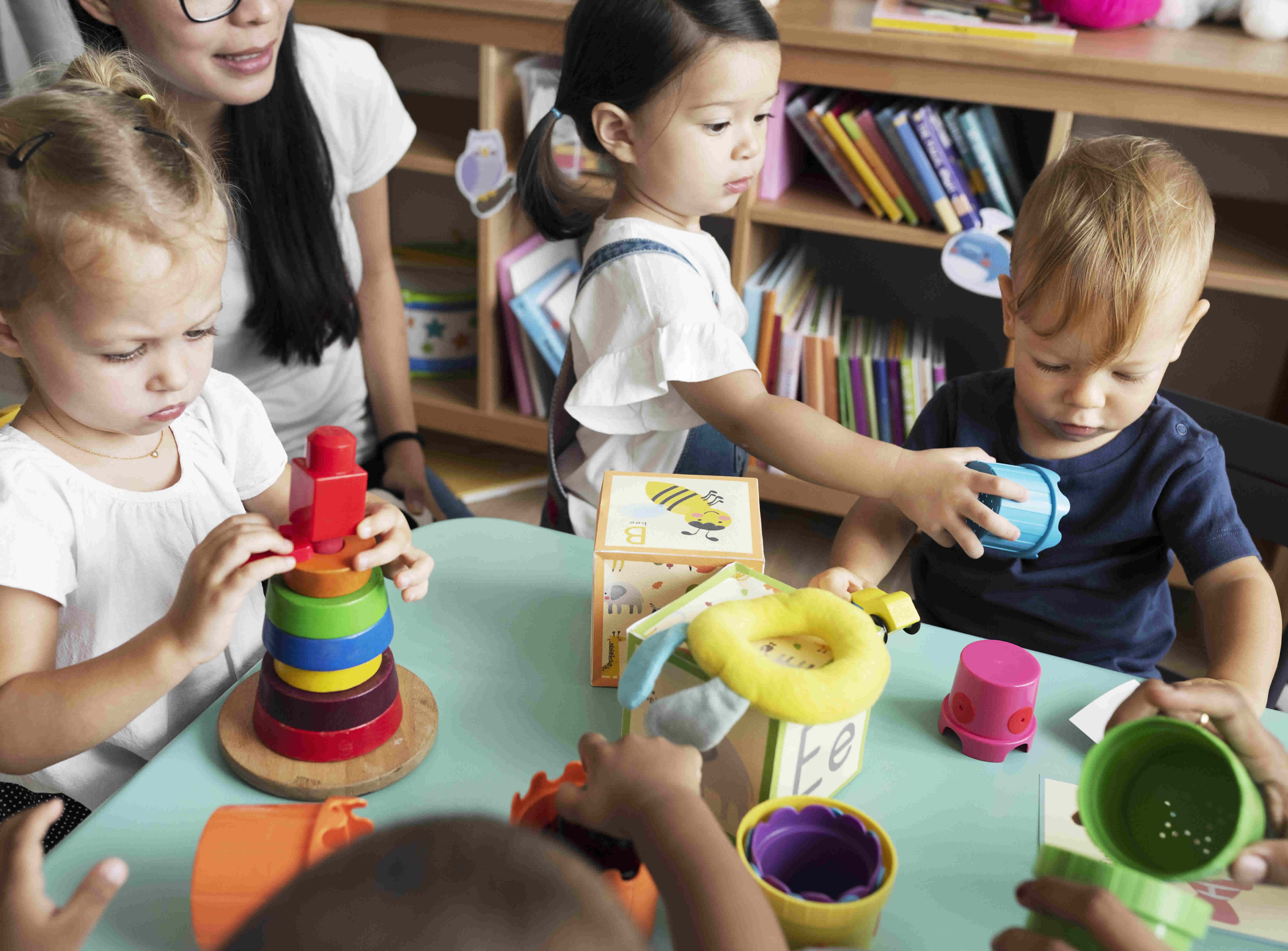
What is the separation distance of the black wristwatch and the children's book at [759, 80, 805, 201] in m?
0.81

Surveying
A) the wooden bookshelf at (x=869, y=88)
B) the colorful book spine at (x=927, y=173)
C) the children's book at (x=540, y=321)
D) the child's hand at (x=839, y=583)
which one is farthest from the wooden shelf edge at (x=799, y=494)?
the child's hand at (x=839, y=583)

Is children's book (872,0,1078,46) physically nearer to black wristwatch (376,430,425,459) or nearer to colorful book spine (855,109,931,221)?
colorful book spine (855,109,931,221)

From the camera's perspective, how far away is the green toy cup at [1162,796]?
0.56 m

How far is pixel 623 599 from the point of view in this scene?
2.70ft

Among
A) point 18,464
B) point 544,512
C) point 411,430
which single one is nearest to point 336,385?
point 411,430

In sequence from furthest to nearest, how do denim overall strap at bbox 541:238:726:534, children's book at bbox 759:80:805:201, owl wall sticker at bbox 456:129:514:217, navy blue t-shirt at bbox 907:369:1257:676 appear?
owl wall sticker at bbox 456:129:514:217 → children's book at bbox 759:80:805:201 → denim overall strap at bbox 541:238:726:534 → navy blue t-shirt at bbox 907:369:1257:676

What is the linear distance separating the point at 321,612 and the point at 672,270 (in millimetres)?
620

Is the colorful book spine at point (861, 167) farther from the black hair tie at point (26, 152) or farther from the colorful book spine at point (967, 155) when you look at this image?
the black hair tie at point (26, 152)

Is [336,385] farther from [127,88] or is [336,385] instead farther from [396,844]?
[396,844]

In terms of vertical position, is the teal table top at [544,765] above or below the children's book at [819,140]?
below

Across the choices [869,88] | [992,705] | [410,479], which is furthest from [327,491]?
[869,88]

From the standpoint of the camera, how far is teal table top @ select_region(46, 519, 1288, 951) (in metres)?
0.64

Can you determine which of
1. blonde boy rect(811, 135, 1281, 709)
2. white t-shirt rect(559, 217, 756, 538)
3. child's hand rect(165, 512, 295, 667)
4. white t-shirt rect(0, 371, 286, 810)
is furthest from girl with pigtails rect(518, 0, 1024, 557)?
child's hand rect(165, 512, 295, 667)

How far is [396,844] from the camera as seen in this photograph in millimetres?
387
